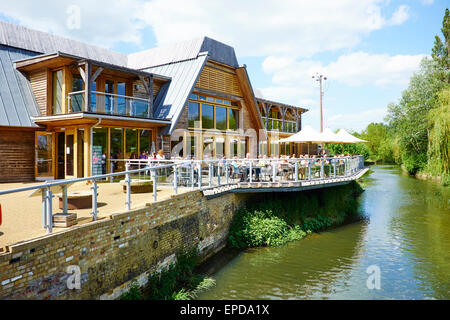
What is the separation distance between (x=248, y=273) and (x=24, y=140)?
1071 cm

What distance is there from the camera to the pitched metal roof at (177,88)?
1539cm

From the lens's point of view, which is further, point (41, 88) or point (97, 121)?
point (41, 88)

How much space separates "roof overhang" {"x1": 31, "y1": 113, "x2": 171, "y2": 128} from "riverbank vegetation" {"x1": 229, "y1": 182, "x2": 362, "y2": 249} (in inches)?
215

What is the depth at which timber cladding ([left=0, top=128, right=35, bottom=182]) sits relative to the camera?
13.4m

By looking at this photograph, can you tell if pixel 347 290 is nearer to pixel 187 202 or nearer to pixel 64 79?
pixel 187 202

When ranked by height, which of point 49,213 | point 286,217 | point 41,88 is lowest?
point 286,217

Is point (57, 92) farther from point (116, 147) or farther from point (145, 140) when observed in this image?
point (145, 140)

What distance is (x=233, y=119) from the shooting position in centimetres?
2020

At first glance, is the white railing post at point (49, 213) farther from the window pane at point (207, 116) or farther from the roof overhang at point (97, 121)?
the window pane at point (207, 116)

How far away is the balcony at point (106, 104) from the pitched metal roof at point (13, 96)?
2112 mm

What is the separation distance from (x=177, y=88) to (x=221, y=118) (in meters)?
3.85

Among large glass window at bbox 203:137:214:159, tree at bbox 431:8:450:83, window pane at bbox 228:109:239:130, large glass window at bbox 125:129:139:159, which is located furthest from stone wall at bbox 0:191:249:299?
tree at bbox 431:8:450:83

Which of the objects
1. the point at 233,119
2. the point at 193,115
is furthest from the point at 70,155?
the point at 233,119

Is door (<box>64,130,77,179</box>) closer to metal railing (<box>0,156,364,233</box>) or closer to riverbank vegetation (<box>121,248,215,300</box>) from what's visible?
metal railing (<box>0,156,364,233</box>)
